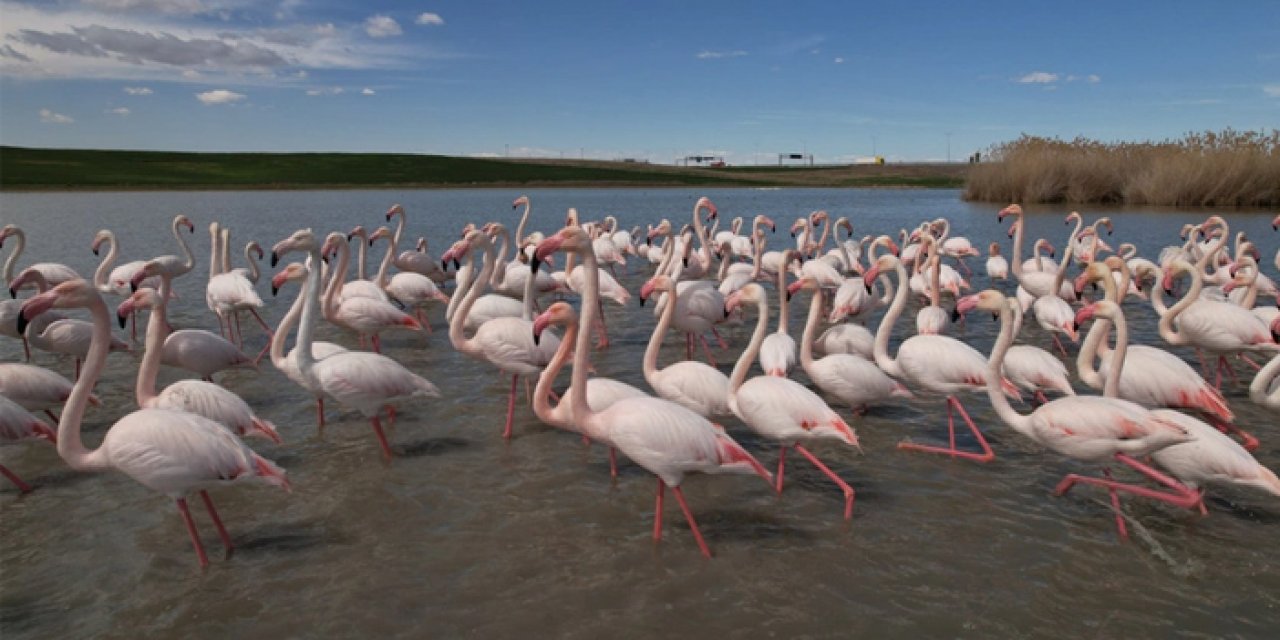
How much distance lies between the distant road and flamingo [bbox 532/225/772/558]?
2725 inches

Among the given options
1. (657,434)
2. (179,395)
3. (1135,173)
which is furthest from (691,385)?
(1135,173)

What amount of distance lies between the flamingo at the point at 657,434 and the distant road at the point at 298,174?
69226 mm

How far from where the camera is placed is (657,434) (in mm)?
5223

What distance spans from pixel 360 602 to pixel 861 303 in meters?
8.10


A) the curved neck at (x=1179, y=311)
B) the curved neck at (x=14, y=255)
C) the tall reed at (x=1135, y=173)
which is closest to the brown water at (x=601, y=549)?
the curved neck at (x=1179, y=311)

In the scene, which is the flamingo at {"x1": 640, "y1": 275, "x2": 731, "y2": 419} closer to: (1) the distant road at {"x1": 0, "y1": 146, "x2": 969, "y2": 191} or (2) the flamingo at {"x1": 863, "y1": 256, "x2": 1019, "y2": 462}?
(2) the flamingo at {"x1": 863, "y1": 256, "x2": 1019, "y2": 462}

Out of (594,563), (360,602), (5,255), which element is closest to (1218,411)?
(594,563)

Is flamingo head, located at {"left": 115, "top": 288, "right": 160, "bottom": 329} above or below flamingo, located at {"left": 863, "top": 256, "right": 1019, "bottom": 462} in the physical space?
above

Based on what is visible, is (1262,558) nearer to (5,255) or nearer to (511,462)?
(511,462)

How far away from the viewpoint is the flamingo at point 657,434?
523cm

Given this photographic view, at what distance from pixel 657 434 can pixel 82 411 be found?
3660 millimetres

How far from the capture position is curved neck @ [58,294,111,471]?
511cm

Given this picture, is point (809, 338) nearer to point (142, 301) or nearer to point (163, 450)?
point (163, 450)

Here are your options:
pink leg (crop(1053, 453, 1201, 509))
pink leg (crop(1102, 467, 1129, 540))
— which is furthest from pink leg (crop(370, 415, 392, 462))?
pink leg (crop(1102, 467, 1129, 540))
